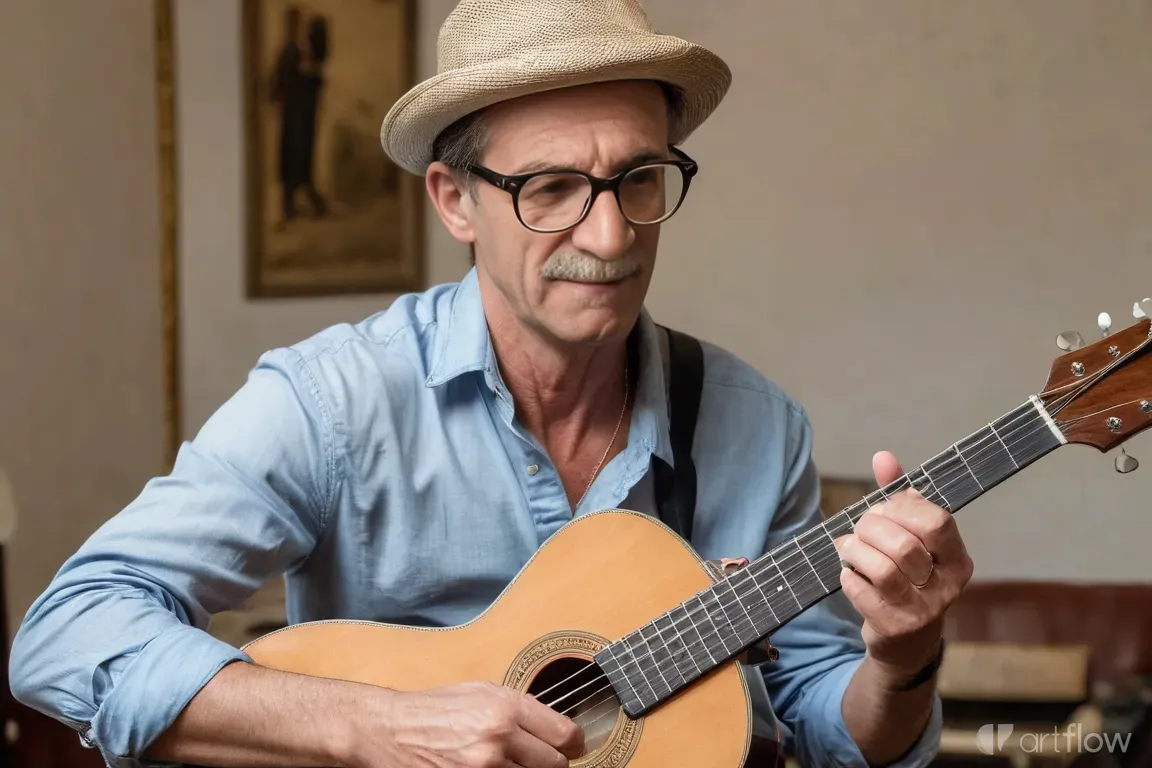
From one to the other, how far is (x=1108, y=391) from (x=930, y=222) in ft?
8.65

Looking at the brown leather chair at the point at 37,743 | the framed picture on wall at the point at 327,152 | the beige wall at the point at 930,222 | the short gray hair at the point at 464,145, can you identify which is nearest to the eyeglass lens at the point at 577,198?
the short gray hair at the point at 464,145

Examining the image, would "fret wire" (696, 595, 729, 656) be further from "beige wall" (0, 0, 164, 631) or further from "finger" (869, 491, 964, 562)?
"beige wall" (0, 0, 164, 631)

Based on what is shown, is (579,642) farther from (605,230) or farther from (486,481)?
(605,230)

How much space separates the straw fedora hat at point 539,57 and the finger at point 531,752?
798mm

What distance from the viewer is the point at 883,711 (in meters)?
1.50

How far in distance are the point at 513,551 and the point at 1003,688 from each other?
212cm

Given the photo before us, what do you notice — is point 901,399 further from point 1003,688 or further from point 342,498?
point 342,498

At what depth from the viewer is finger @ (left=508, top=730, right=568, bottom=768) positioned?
1.30 m

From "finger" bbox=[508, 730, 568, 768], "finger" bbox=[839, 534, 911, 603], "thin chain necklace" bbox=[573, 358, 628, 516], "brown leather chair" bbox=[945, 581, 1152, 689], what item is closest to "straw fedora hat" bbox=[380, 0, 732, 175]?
"thin chain necklace" bbox=[573, 358, 628, 516]

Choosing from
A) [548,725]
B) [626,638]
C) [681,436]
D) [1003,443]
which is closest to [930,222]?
[681,436]

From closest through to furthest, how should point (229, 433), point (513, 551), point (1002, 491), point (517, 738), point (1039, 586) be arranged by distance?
1. point (517, 738)
2. point (229, 433)
3. point (513, 551)
4. point (1039, 586)
5. point (1002, 491)

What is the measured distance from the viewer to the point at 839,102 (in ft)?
12.7

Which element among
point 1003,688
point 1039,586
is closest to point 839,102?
point 1039,586

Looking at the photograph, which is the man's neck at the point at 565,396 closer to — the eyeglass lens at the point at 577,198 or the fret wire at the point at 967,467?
the eyeglass lens at the point at 577,198
